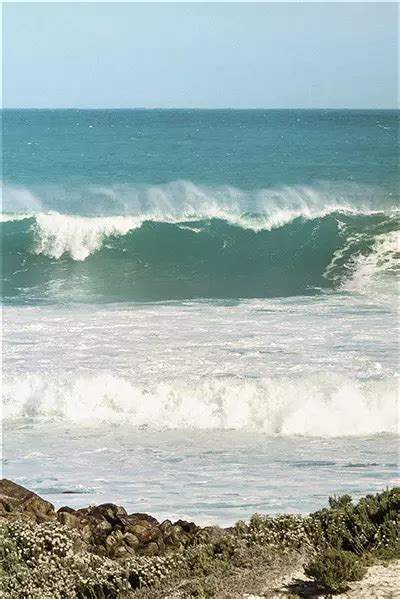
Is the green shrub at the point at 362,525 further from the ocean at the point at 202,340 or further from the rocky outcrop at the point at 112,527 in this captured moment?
the ocean at the point at 202,340

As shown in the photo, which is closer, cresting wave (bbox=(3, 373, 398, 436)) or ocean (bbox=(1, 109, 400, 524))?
ocean (bbox=(1, 109, 400, 524))

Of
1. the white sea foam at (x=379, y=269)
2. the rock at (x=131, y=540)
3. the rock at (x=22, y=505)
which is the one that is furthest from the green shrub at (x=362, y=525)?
the white sea foam at (x=379, y=269)

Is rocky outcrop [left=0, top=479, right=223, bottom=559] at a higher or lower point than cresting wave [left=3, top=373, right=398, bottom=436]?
lower

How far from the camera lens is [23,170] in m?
43.0

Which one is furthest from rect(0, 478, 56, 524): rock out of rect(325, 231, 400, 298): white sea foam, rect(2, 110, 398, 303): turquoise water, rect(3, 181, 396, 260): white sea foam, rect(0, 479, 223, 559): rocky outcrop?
rect(3, 181, 396, 260): white sea foam

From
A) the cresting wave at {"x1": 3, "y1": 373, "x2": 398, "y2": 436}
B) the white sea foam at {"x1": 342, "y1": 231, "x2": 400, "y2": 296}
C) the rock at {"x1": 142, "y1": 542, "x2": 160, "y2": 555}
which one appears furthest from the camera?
the white sea foam at {"x1": 342, "y1": 231, "x2": 400, "y2": 296}

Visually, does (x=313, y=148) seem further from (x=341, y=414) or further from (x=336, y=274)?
(x=341, y=414)

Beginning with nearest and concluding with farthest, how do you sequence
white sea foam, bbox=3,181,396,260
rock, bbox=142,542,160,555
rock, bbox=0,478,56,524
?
1. rock, bbox=142,542,160,555
2. rock, bbox=0,478,56,524
3. white sea foam, bbox=3,181,396,260

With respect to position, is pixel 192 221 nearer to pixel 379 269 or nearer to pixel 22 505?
pixel 379 269

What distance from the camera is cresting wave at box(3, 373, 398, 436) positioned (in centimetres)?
1294

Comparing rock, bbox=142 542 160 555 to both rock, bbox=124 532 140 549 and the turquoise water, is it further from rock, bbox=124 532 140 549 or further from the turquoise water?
the turquoise water

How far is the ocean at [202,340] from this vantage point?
36.4 feet

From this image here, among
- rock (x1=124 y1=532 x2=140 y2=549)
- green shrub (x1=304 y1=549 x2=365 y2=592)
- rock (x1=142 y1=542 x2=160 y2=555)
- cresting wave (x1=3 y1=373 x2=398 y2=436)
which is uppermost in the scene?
cresting wave (x1=3 y1=373 x2=398 y2=436)

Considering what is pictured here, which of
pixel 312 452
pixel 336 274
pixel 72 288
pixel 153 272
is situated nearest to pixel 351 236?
pixel 336 274
